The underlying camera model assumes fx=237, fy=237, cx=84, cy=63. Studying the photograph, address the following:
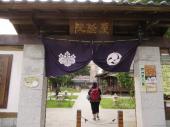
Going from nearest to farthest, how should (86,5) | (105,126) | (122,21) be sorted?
(86,5) → (122,21) → (105,126)

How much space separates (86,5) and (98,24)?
1.52 meters

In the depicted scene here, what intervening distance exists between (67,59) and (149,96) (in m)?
3.04

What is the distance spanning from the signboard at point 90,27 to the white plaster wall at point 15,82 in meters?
2.11

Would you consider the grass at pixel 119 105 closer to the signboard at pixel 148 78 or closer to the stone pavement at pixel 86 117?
the stone pavement at pixel 86 117

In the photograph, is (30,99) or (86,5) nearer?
(86,5)

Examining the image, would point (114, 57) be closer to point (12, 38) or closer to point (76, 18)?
point (76, 18)

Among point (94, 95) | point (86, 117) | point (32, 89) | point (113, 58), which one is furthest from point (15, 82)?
point (86, 117)

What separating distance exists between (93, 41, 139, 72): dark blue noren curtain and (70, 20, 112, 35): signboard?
1.60 feet

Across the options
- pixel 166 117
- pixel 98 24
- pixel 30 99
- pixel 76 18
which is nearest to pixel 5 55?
pixel 30 99

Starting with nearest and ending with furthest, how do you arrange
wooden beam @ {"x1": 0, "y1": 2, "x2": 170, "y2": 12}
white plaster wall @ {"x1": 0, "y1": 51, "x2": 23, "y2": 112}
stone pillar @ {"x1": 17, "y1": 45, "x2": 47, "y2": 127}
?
wooden beam @ {"x1": 0, "y1": 2, "x2": 170, "y2": 12} < stone pillar @ {"x1": 17, "y1": 45, "x2": 47, "y2": 127} < white plaster wall @ {"x1": 0, "y1": 51, "x2": 23, "y2": 112}

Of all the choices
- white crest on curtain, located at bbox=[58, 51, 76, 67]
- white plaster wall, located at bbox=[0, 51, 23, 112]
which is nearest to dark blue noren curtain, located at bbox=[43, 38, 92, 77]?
white crest on curtain, located at bbox=[58, 51, 76, 67]

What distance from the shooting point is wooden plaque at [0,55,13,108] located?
7.99 metres

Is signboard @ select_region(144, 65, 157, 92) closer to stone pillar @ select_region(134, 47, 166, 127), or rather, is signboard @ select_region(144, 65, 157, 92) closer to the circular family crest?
stone pillar @ select_region(134, 47, 166, 127)

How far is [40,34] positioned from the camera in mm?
8094
